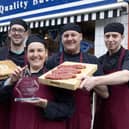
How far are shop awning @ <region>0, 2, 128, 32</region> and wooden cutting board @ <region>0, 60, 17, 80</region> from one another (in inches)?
134

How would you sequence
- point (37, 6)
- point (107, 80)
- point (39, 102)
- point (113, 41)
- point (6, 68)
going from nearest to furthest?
point (39, 102)
point (107, 80)
point (6, 68)
point (113, 41)
point (37, 6)

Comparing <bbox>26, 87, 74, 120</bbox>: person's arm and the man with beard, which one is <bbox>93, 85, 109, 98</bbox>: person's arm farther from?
<bbox>26, 87, 74, 120</bbox>: person's arm

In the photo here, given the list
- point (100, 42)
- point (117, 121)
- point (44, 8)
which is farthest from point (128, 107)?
point (44, 8)

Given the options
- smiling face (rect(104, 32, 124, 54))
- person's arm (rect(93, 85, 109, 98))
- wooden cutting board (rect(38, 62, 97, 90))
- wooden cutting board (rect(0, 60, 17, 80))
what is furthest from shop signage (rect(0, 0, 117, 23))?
wooden cutting board (rect(38, 62, 97, 90))

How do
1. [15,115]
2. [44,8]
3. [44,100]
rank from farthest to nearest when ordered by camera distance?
[44,8]
[15,115]
[44,100]

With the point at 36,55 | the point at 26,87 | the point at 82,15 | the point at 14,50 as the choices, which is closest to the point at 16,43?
the point at 14,50

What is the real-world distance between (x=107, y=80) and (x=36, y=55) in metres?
0.55

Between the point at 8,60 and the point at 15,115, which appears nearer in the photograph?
the point at 15,115

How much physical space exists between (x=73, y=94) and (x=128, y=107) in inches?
23.0

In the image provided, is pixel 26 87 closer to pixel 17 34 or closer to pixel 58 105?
pixel 58 105

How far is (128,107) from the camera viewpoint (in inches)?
148

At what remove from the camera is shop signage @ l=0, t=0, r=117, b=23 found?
23.9ft

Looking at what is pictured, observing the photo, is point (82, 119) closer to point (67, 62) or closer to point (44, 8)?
point (67, 62)

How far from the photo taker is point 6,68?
3.46 m
